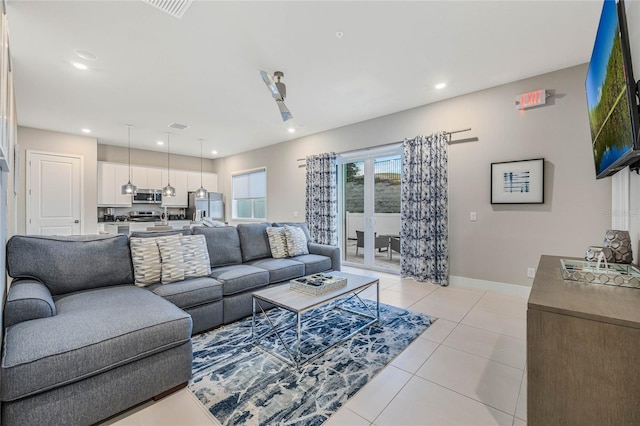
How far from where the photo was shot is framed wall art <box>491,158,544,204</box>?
3.49 m

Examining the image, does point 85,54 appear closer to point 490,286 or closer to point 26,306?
point 26,306

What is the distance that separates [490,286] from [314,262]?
249cm

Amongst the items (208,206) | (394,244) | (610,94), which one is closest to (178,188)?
(208,206)

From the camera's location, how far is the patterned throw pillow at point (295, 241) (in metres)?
4.03

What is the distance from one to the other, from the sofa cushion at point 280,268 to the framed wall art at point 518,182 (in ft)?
9.31

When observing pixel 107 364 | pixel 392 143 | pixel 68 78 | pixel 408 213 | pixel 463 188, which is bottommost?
pixel 107 364

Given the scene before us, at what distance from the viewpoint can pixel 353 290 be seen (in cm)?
258

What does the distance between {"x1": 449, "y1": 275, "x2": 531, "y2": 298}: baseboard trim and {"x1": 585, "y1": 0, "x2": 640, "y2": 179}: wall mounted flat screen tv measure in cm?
224

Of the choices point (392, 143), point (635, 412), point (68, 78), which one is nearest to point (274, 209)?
point (392, 143)

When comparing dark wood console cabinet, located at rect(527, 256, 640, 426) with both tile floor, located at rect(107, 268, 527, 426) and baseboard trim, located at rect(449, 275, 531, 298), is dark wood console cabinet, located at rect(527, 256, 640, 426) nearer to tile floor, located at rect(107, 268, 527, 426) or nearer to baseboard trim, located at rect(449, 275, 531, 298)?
tile floor, located at rect(107, 268, 527, 426)

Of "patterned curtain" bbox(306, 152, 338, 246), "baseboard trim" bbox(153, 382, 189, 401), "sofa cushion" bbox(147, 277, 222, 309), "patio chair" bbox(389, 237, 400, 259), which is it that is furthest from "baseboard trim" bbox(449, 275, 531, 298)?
"baseboard trim" bbox(153, 382, 189, 401)

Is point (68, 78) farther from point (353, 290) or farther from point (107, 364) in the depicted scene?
point (353, 290)

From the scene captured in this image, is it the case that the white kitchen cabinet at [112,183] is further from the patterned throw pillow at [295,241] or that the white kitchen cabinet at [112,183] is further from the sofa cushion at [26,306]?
the sofa cushion at [26,306]

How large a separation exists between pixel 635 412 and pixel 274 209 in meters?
6.53
